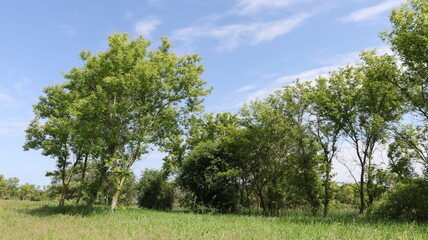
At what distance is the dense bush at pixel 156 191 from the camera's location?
119 feet

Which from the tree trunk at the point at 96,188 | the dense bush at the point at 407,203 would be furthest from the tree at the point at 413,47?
the tree trunk at the point at 96,188

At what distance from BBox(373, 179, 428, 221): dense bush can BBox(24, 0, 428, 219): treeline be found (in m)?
0.06

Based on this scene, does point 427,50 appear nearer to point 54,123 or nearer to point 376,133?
point 376,133

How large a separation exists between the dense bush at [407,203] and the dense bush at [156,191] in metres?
25.3

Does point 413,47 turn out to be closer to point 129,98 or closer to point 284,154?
point 284,154

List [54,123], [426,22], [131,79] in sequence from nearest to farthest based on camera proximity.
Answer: [426,22]
[131,79]
[54,123]

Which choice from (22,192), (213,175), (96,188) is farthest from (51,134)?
(22,192)

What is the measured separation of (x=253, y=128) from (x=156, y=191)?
59.7ft

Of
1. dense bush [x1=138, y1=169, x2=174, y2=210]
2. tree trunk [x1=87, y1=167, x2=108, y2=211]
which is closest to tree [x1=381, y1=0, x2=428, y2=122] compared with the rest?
tree trunk [x1=87, y1=167, x2=108, y2=211]

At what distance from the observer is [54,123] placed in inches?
967

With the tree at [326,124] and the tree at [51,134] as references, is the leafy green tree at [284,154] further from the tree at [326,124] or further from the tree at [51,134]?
the tree at [51,134]

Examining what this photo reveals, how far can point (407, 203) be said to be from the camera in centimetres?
1684

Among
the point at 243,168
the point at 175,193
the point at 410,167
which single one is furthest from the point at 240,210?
the point at 410,167

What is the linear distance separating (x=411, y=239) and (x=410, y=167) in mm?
16893
